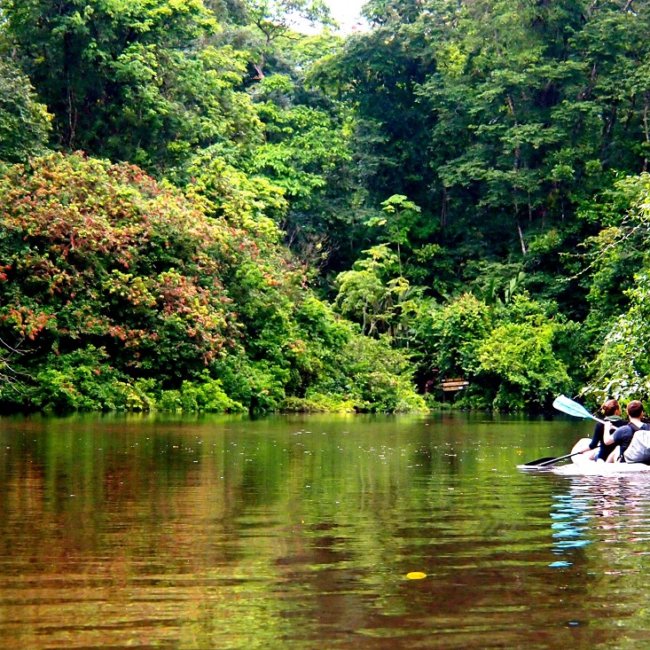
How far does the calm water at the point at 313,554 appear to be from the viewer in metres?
5.82

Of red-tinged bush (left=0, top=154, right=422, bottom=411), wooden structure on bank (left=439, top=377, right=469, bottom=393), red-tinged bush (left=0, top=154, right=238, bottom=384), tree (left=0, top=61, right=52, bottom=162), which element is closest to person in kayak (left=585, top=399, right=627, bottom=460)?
red-tinged bush (left=0, top=154, right=238, bottom=384)

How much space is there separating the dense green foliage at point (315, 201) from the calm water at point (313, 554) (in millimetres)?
10028

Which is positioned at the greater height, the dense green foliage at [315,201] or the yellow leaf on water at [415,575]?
the dense green foliage at [315,201]

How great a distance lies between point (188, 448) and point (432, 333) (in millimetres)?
27311

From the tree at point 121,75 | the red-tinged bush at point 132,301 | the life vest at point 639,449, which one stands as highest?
the tree at point 121,75

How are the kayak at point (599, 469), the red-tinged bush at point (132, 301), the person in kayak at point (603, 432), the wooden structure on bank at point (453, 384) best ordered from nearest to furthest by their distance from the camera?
1. the kayak at point (599, 469)
2. the person in kayak at point (603, 432)
3. the red-tinged bush at point (132, 301)
4. the wooden structure on bank at point (453, 384)

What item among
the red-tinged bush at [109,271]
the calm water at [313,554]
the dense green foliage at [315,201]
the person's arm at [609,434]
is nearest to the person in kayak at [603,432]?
the person's arm at [609,434]

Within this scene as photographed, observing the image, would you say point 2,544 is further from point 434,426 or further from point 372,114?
point 372,114

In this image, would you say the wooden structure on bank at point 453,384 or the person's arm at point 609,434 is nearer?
the person's arm at point 609,434

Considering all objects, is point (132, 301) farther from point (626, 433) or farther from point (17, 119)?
point (626, 433)

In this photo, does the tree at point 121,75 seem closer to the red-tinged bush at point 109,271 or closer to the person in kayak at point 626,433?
the red-tinged bush at point 109,271

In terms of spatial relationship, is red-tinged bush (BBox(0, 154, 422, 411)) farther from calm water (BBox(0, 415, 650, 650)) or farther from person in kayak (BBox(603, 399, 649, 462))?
person in kayak (BBox(603, 399, 649, 462))

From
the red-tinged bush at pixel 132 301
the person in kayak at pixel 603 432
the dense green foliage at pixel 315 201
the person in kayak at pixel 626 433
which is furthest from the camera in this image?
the dense green foliage at pixel 315 201

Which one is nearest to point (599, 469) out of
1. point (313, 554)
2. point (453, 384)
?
point (313, 554)
